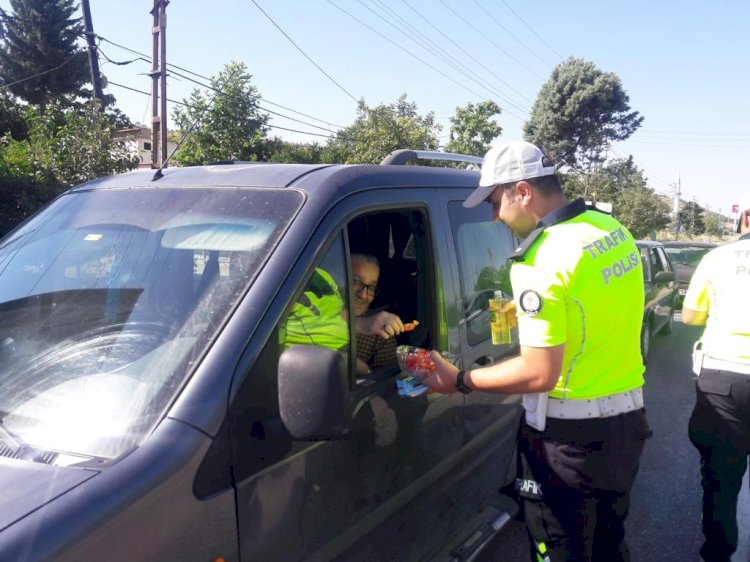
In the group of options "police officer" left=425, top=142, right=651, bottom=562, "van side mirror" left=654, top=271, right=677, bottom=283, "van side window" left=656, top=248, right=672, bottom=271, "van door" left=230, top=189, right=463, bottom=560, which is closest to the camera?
"van door" left=230, top=189, right=463, bottom=560

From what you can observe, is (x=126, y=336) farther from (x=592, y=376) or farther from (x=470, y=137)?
(x=470, y=137)

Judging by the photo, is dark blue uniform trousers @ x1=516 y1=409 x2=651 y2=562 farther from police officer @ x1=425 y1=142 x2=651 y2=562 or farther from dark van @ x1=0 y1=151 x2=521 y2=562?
dark van @ x1=0 y1=151 x2=521 y2=562

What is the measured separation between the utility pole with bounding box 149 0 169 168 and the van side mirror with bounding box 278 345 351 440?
1292 cm

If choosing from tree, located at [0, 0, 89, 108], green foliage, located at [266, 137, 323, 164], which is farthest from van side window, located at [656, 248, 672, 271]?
tree, located at [0, 0, 89, 108]

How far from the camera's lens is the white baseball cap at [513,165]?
6.99ft

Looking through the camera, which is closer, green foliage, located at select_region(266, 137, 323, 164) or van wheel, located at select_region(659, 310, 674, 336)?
van wheel, located at select_region(659, 310, 674, 336)

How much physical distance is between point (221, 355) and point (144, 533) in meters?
0.46

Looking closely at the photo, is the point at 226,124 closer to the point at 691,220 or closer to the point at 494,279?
the point at 494,279

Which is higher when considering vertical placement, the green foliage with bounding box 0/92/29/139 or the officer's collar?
the green foliage with bounding box 0/92/29/139

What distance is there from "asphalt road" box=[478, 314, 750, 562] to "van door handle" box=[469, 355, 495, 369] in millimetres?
887

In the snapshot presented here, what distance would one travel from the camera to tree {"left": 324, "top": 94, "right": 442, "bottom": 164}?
25.4 m

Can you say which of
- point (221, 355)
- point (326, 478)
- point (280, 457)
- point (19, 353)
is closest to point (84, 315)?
point (19, 353)

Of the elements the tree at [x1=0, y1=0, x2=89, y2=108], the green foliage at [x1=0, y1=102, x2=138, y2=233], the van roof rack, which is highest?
the tree at [x1=0, y1=0, x2=89, y2=108]

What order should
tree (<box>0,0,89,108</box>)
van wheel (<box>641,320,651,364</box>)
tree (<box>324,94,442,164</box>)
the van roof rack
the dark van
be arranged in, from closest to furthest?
1. the dark van
2. the van roof rack
3. van wheel (<box>641,320,651,364</box>)
4. tree (<box>324,94,442,164</box>)
5. tree (<box>0,0,89,108</box>)
